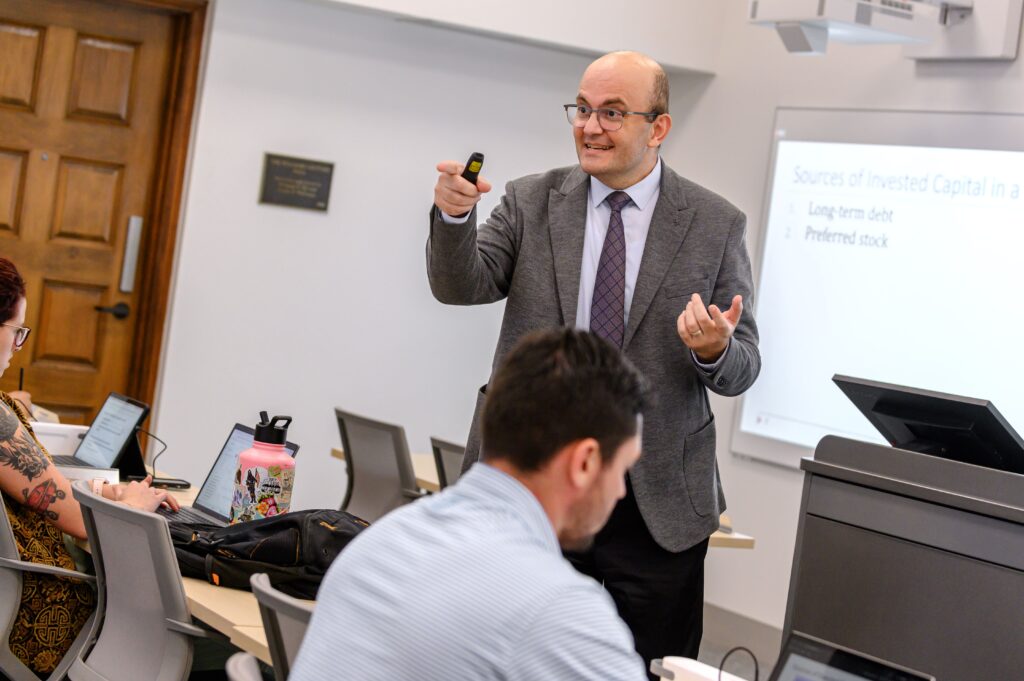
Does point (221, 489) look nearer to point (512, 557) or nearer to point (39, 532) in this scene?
point (39, 532)

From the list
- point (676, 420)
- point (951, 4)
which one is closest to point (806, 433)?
point (951, 4)

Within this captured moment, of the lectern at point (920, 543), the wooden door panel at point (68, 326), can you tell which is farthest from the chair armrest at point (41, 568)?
the wooden door panel at point (68, 326)

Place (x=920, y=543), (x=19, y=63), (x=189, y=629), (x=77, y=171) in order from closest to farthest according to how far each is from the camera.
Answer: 1. (x=920, y=543)
2. (x=189, y=629)
3. (x=19, y=63)
4. (x=77, y=171)

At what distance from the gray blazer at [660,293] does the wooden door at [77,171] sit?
341cm

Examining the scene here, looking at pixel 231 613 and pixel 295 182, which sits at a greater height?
pixel 295 182

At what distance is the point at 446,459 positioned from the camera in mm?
4660

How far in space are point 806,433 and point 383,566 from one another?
4.24 m

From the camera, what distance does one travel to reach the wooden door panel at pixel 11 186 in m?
5.34

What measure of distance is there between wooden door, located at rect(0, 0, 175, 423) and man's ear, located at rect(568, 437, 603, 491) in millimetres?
4575

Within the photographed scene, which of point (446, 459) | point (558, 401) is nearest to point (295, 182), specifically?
point (446, 459)

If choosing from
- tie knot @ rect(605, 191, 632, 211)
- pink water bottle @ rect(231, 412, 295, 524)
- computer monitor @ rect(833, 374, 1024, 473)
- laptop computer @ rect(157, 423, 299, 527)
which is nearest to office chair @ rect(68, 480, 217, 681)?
pink water bottle @ rect(231, 412, 295, 524)

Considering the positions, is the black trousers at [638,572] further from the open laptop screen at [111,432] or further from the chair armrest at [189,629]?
the open laptop screen at [111,432]

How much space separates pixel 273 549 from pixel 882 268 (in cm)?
338

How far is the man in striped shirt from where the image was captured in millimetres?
1237
